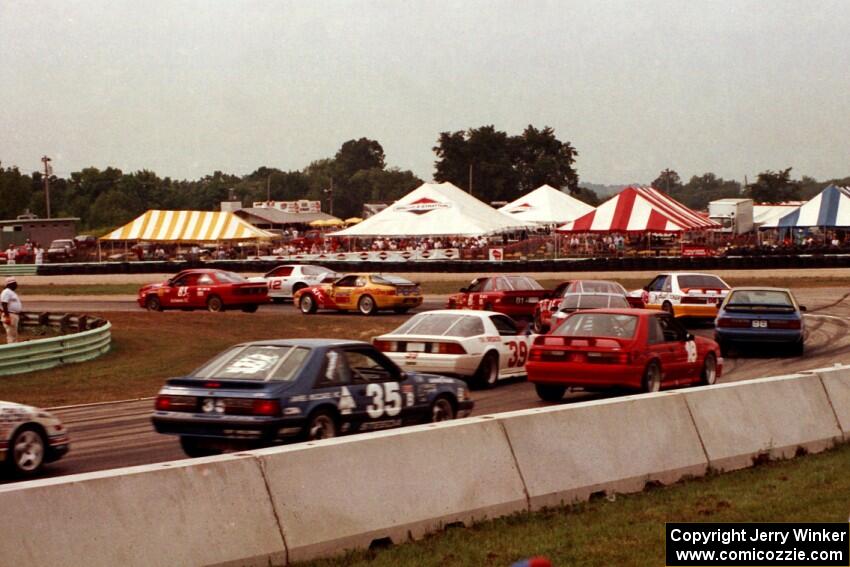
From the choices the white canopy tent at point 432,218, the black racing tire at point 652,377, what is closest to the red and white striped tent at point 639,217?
the white canopy tent at point 432,218

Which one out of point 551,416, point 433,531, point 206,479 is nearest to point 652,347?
point 551,416

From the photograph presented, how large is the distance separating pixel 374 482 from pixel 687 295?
73.2 feet

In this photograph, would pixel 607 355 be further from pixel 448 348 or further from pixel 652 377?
pixel 448 348

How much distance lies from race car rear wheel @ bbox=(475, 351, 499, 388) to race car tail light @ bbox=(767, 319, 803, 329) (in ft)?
21.7

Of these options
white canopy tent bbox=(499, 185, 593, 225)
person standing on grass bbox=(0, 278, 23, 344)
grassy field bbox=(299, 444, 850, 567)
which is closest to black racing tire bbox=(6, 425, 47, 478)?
grassy field bbox=(299, 444, 850, 567)

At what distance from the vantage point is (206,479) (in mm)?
6895

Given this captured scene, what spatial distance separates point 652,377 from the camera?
624 inches

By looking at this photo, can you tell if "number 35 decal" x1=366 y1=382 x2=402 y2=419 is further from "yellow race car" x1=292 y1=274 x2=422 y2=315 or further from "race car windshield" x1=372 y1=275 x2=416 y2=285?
"race car windshield" x1=372 y1=275 x2=416 y2=285

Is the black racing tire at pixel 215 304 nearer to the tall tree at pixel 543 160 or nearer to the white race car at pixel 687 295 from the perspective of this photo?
the white race car at pixel 687 295

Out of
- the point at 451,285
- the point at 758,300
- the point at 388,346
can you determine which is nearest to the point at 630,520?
the point at 388,346

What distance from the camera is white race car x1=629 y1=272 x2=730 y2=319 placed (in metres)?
28.8

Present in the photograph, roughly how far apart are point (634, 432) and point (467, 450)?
1975mm

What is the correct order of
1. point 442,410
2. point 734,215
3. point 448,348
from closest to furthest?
point 442,410 < point 448,348 < point 734,215

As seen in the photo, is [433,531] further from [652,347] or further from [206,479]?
[652,347]
